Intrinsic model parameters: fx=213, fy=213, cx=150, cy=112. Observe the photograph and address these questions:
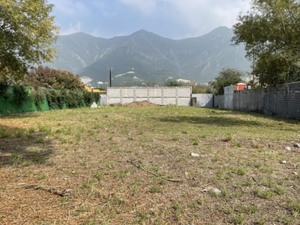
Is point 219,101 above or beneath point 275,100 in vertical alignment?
beneath

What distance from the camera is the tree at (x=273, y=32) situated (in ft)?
29.9

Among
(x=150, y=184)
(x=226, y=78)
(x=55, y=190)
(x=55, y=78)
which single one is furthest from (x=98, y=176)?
(x=226, y=78)

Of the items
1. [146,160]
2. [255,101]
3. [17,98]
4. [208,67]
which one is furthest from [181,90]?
[208,67]

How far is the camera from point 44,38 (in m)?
11.0

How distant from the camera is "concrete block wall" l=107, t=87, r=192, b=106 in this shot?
3666 cm

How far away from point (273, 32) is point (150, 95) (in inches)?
1106

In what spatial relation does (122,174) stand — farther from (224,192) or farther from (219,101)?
(219,101)

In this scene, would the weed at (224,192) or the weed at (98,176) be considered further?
the weed at (98,176)

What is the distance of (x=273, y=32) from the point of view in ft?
30.7

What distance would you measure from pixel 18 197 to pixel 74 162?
Answer: 5.02 ft

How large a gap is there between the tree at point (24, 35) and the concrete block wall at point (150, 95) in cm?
2347

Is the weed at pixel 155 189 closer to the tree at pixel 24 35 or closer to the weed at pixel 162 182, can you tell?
the weed at pixel 162 182

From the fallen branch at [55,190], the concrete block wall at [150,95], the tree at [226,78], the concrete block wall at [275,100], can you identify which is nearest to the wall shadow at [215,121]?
the concrete block wall at [275,100]

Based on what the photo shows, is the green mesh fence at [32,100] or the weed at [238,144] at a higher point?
the green mesh fence at [32,100]
